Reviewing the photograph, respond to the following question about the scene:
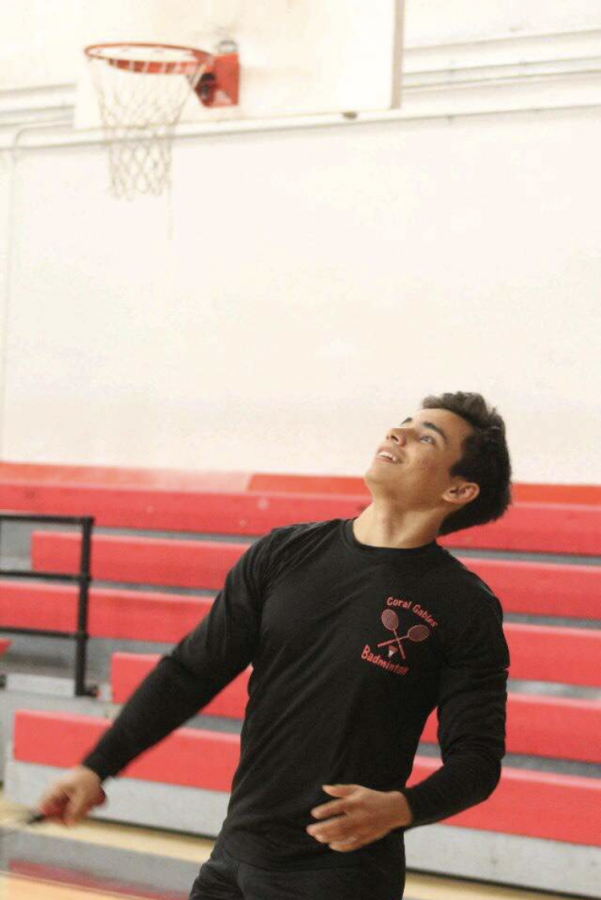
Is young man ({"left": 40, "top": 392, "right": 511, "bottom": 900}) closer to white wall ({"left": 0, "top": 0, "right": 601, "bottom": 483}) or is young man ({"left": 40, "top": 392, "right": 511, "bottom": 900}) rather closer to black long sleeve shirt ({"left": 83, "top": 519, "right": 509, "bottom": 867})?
black long sleeve shirt ({"left": 83, "top": 519, "right": 509, "bottom": 867})

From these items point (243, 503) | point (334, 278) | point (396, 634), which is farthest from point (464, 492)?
point (334, 278)

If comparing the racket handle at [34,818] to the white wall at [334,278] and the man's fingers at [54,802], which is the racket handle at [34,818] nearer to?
the man's fingers at [54,802]

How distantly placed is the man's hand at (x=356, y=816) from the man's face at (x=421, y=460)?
50 centimetres

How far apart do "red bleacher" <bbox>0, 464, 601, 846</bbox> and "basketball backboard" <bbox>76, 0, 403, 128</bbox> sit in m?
1.83

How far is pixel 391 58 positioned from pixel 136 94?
1180 mm

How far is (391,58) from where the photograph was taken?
485cm

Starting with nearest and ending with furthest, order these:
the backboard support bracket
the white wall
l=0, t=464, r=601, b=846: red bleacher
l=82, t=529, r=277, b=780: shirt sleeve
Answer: l=82, t=529, r=277, b=780: shirt sleeve < l=0, t=464, r=601, b=846: red bleacher < the backboard support bracket < the white wall

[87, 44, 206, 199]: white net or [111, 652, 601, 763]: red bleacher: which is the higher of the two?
[87, 44, 206, 199]: white net

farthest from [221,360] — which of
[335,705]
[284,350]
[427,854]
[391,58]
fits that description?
[335,705]

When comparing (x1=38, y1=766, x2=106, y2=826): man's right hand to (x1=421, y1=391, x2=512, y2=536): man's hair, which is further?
(x1=421, y1=391, x2=512, y2=536): man's hair

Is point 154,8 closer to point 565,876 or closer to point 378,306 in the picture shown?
point 378,306

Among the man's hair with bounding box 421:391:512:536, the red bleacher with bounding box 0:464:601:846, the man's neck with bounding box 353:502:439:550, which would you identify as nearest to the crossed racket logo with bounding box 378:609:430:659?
the man's neck with bounding box 353:502:439:550

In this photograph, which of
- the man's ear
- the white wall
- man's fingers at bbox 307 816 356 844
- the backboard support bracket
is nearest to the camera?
man's fingers at bbox 307 816 356 844

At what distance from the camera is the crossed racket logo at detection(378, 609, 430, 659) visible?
1.91 metres
